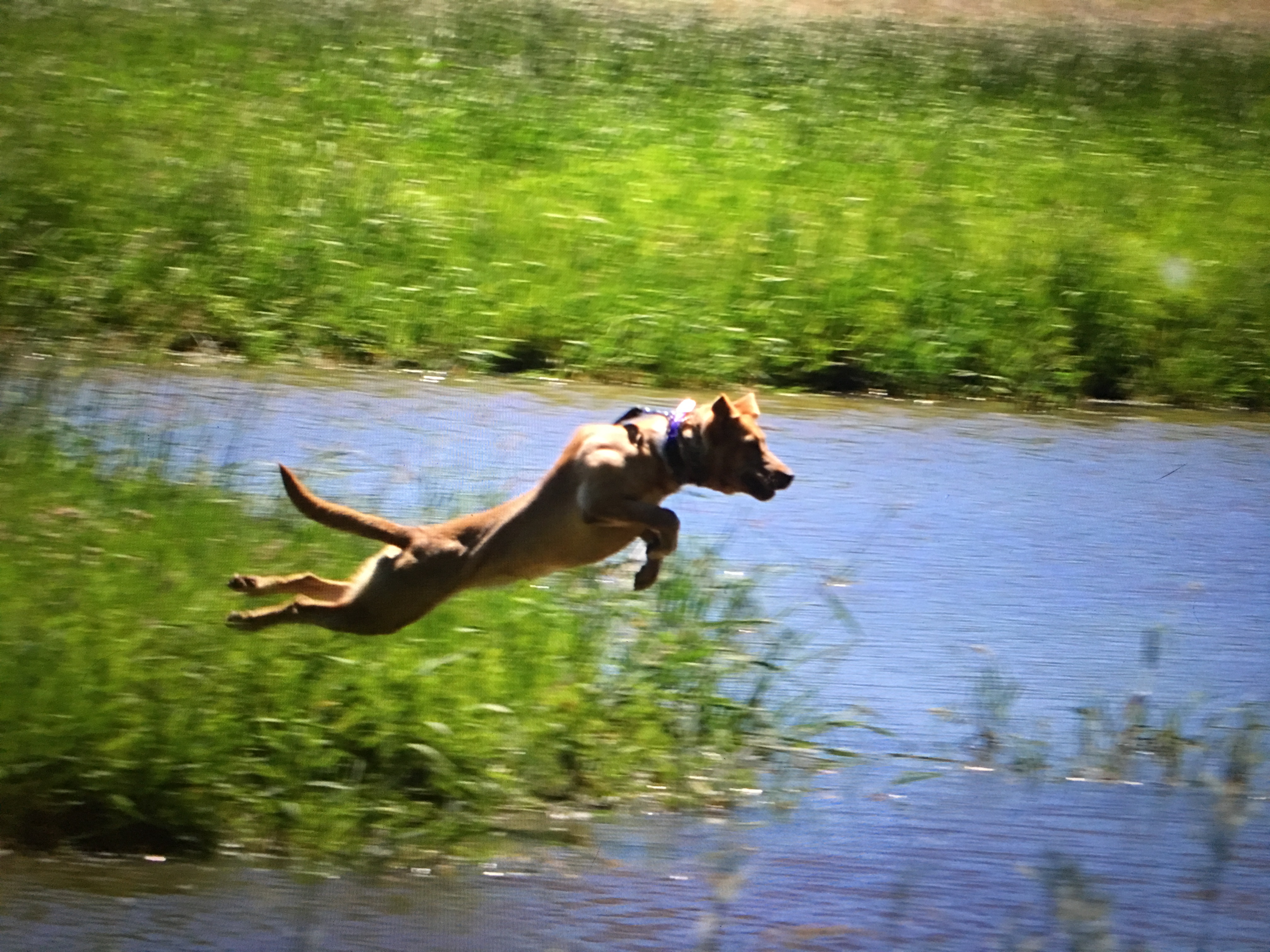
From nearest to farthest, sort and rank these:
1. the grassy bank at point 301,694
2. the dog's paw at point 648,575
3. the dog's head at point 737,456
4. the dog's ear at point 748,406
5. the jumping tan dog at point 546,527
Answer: the grassy bank at point 301,694 < the dog's paw at point 648,575 < the jumping tan dog at point 546,527 < the dog's head at point 737,456 < the dog's ear at point 748,406

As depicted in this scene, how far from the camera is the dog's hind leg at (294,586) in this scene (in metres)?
6.56

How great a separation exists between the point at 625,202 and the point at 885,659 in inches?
289

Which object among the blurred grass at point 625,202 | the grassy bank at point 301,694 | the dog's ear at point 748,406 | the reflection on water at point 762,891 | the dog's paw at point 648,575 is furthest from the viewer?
the blurred grass at point 625,202

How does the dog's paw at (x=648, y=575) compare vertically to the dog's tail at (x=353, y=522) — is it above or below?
below

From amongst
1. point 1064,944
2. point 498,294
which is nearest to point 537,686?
point 1064,944

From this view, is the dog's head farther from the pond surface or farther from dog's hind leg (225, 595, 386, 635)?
dog's hind leg (225, 595, 386, 635)

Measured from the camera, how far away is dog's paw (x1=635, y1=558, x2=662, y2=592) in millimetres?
6359

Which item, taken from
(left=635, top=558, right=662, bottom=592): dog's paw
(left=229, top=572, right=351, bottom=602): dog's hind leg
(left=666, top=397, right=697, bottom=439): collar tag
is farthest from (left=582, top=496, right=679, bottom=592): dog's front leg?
(left=229, top=572, right=351, bottom=602): dog's hind leg

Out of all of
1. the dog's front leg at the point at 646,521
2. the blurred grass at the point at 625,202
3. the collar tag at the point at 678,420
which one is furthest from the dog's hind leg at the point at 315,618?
the blurred grass at the point at 625,202

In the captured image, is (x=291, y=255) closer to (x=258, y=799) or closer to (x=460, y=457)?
(x=460, y=457)

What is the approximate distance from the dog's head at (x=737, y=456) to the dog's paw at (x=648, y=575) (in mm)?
415

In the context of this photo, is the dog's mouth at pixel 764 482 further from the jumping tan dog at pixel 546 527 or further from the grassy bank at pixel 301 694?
the grassy bank at pixel 301 694

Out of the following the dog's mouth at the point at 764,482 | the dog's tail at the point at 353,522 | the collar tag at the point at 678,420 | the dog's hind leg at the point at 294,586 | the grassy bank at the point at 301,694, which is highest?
the collar tag at the point at 678,420

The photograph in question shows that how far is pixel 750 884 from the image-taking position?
609 cm
